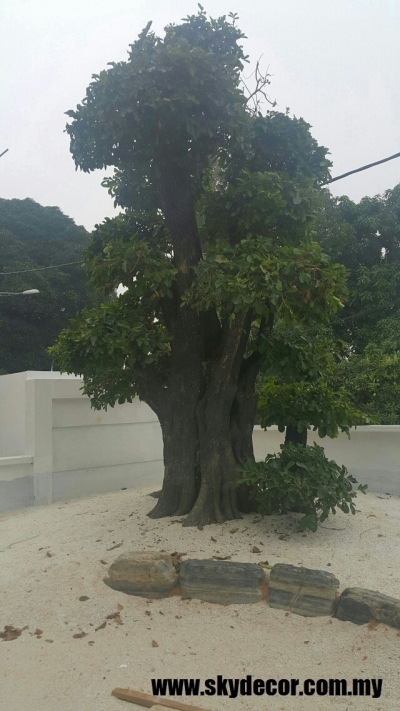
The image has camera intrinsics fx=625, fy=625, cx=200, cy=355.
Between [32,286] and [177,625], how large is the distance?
20.3 meters

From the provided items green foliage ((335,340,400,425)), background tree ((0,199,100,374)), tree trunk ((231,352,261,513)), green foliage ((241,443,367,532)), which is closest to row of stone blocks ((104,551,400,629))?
green foliage ((241,443,367,532))

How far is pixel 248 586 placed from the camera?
429 centimetres

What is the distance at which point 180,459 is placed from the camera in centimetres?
593

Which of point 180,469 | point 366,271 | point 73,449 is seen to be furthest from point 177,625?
point 366,271

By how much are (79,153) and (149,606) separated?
3.97 metres

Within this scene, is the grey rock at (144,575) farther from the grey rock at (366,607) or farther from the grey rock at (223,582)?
the grey rock at (366,607)

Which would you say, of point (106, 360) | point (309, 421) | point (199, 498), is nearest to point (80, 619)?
point (199, 498)

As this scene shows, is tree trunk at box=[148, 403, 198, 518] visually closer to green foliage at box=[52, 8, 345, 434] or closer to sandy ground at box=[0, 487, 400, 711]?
sandy ground at box=[0, 487, 400, 711]

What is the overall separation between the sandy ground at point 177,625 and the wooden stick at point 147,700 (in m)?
0.05

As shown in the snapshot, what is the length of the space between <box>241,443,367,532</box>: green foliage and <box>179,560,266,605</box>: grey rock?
881 millimetres

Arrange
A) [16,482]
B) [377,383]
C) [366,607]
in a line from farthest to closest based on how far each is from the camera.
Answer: [377,383], [16,482], [366,607]

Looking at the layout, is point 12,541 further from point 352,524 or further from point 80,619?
point 352,524

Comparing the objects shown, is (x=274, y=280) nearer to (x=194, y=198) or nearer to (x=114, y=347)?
(x=114, y=347)

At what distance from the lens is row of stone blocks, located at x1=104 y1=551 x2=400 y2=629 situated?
392cm
